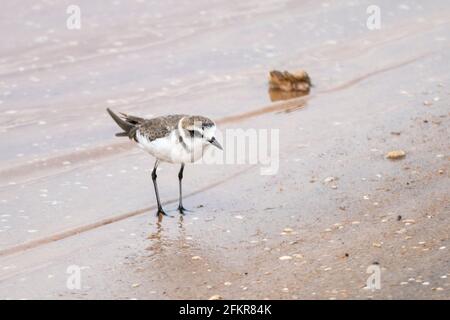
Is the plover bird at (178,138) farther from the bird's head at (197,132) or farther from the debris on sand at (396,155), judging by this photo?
the debris on sand at (396,155)

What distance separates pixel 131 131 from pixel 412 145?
263 cm

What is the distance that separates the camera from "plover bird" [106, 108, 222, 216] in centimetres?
704

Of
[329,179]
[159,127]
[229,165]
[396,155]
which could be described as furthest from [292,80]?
[159,127]

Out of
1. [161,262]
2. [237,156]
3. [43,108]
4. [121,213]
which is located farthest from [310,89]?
[161,262]

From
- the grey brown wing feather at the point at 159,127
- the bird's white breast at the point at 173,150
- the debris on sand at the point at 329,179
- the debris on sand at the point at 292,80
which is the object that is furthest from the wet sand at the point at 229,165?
the grey brown wing feather at the point at 159,127

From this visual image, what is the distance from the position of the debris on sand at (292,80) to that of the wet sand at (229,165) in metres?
0.29

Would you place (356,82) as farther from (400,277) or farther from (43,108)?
(400,277)

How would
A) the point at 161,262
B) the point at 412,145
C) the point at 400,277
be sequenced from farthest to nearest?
the point at 412,145, the point at 161,262, the point at 400,277

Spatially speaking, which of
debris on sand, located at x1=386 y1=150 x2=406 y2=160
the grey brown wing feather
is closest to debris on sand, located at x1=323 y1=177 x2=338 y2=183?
debris on sand, located at x1=386 y1=150 x2=406 y2=160

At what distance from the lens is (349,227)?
6.71 meters

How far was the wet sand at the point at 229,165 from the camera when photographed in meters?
6.10

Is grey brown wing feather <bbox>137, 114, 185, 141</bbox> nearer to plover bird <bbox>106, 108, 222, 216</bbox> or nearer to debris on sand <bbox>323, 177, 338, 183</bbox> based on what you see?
plover bird <bbox>106, 108, 222, 216</bbox>

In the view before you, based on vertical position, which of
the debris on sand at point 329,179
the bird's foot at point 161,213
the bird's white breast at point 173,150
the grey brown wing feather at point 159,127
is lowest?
the bird's foot at point 161,213

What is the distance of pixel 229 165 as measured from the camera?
8406 mm
